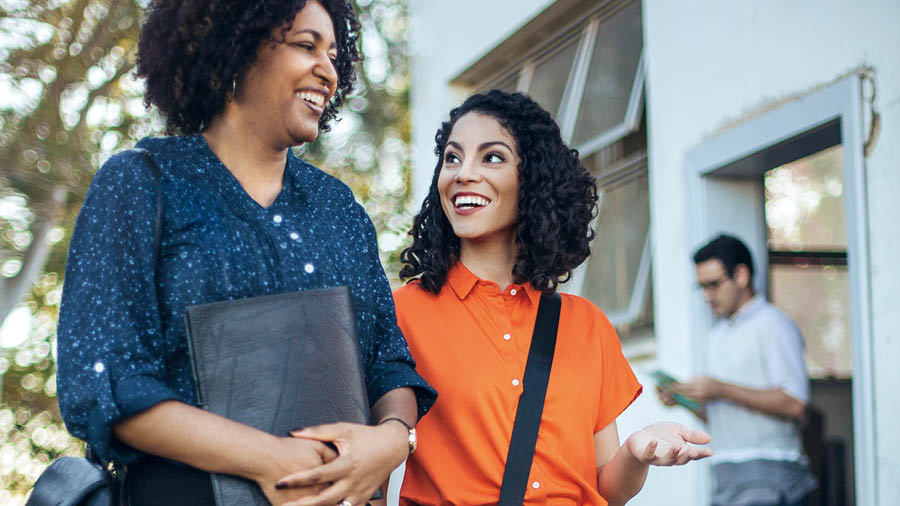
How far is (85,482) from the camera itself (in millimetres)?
2045

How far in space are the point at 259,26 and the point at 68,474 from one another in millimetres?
989

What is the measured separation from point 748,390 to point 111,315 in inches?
160

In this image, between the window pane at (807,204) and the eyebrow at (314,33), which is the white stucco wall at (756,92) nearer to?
the eyebrow at (314,33)

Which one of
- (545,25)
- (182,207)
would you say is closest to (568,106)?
(545,25)

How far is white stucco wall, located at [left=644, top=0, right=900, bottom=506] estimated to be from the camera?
4.45 m

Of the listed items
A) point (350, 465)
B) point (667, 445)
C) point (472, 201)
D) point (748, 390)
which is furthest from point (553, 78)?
point (350, 465)

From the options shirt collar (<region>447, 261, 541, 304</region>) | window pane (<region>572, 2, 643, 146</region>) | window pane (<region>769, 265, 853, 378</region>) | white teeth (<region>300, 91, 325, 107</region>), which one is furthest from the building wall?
window pane (<region>769, 265, 853, 378</region>)

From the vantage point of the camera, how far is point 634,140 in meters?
7.04

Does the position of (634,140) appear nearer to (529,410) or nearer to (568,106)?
(568,106)

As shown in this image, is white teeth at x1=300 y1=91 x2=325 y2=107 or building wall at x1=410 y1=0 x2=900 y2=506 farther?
building wall at x1=410 y1=0 x2=900 y2=506

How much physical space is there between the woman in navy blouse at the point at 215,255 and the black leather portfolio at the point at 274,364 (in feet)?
0.13

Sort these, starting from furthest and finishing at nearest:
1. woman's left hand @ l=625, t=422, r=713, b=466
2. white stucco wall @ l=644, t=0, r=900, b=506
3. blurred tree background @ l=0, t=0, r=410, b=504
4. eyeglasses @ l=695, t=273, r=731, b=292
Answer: blurred tree background @ l=0, t=0, r=410, b=504 < eyeglasses @ l=695, t=273, r=731, b=292 < white stucco wall @ l=644, t=0, r=900, b=506 < woman's left hand @ l=625, t=422, r=713, b=466

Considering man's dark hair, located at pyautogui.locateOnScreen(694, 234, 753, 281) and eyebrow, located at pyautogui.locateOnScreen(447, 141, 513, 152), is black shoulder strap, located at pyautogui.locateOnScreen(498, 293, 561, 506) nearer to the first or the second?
eyebrow, located at pyautogui.locateOnScreen(447, 141, 513, 152)

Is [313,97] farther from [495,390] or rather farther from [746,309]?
[746,309]
